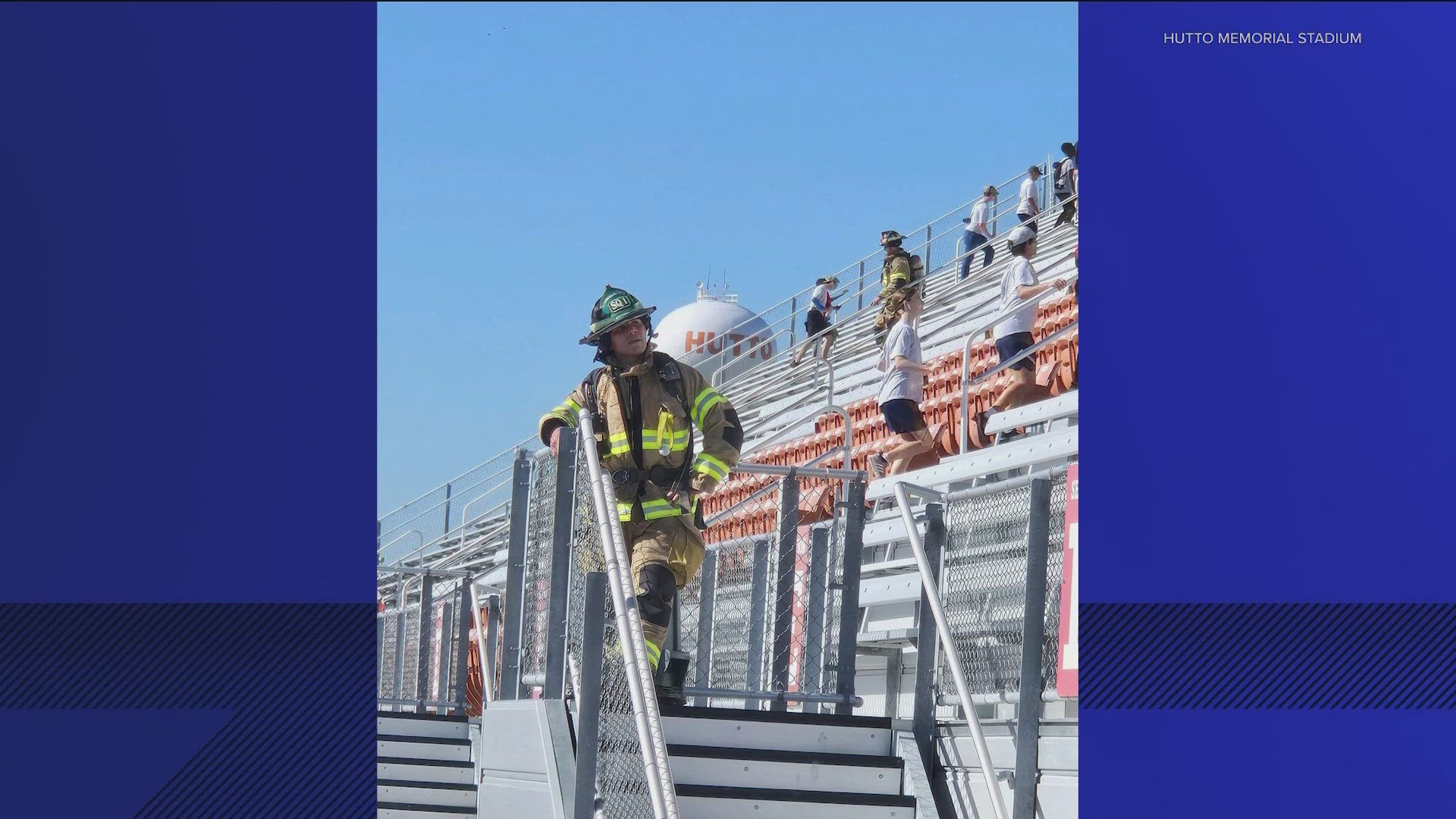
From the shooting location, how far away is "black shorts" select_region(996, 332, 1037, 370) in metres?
11.3

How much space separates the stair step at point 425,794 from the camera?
8.31 m

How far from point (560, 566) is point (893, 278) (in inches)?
258

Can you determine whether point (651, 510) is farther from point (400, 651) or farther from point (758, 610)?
point (400, 651)

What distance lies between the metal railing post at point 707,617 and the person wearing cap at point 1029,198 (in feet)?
42.9

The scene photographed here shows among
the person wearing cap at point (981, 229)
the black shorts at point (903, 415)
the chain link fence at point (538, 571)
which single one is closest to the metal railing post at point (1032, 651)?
the chain link fence at point (538, 571)

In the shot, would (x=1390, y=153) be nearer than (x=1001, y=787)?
Yes

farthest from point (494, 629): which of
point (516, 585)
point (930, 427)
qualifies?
point (930, 427)

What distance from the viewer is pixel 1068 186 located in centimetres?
1995

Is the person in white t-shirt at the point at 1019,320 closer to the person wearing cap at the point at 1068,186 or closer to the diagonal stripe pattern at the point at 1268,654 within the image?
the diagonal stripe pattern at the point at 1268,654

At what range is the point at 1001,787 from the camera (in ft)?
20.1
